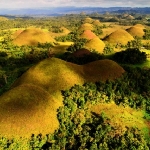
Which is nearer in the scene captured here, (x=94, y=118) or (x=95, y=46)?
(x=94, y=118)

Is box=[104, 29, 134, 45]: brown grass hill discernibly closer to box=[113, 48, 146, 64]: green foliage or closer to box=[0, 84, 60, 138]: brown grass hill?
box=[113, 48, 146, 64]: green foliage

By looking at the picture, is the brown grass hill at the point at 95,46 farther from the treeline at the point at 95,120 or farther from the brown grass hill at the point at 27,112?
the brown grass hill at the point at 27,112

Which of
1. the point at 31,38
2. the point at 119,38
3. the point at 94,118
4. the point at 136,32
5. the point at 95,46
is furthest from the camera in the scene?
the point at 136,32

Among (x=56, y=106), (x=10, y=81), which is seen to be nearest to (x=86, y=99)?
(x=56, y=106)

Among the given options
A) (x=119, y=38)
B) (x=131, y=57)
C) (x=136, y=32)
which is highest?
(x=131, y=57)

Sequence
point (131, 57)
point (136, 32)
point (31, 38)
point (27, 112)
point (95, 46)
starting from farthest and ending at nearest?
1. point (136, 32)
2. point (31, 38)
3. point (95, 46)
4. point (131, 57)
5. point (27, 112)

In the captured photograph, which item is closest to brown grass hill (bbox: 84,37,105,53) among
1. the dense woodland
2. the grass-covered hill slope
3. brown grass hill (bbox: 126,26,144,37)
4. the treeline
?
the dense woodland

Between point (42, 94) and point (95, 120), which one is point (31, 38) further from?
point (95, 120)

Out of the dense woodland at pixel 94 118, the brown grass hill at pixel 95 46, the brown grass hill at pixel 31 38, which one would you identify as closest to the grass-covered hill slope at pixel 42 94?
the dense woodland at pixel 94 118

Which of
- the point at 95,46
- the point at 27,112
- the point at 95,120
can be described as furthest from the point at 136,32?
the point at 27,112
